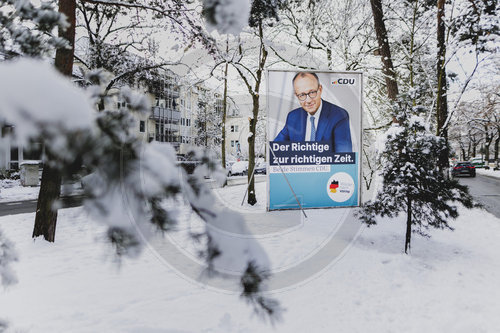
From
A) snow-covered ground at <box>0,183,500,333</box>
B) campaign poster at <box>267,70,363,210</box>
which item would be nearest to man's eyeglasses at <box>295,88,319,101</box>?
campaign poster at <box>267,70,363,210</box>

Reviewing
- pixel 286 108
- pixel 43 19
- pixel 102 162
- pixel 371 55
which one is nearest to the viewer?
pixel 102 162

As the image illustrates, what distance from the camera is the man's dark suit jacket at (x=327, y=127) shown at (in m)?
7.40

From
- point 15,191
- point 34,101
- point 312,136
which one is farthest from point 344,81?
point 15,191

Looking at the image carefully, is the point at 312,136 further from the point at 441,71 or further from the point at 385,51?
the point at 441,71

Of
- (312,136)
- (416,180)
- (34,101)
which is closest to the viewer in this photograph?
(34,101)

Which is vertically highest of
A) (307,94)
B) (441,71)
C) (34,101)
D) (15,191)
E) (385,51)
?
(385,51)

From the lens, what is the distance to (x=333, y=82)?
7.57 m

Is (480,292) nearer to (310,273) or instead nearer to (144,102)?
(310,273)

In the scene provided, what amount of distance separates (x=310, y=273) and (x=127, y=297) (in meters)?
2.33

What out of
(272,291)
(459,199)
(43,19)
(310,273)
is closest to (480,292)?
(459,199)

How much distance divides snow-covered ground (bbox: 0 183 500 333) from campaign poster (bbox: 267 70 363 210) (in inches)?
84.7

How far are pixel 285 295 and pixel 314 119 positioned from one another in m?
4.64

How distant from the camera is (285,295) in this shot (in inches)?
147

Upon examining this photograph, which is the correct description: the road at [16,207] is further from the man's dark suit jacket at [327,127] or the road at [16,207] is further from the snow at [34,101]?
the snow at [34,101]
